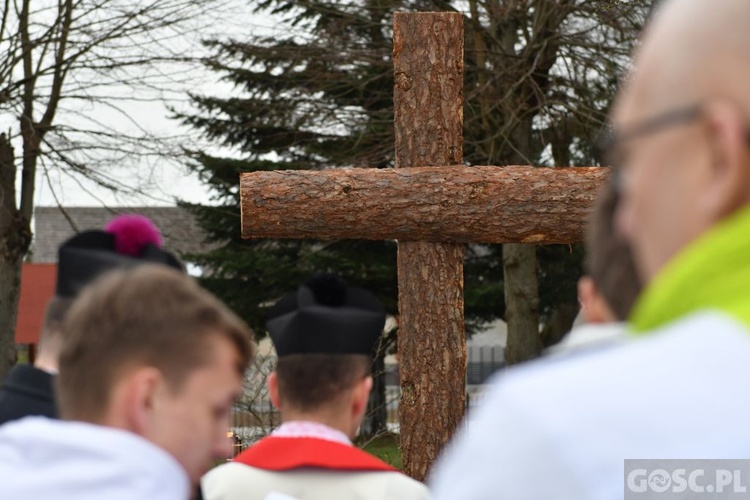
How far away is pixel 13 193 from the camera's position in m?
15.5

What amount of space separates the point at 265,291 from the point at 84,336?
18.0 metres

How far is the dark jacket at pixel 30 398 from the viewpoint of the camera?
300cm

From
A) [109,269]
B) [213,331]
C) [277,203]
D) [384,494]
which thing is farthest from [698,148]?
[277,203]

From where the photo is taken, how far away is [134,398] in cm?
160

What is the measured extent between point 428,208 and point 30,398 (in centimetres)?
372

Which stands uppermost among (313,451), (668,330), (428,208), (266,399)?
(428,208)

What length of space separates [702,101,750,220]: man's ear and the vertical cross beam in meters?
5.69

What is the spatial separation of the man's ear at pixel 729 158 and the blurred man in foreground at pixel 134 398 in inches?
32.6

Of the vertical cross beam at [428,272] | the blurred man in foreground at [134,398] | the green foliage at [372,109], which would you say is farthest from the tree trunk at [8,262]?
the blurred man in foreground at [134,398]

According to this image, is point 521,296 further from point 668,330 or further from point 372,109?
point 668,330

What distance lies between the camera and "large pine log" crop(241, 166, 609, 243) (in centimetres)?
648

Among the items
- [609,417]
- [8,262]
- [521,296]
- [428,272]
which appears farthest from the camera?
[521,296]

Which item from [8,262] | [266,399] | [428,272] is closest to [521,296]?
[266,399]

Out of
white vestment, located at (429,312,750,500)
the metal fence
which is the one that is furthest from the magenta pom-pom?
the metal fence
